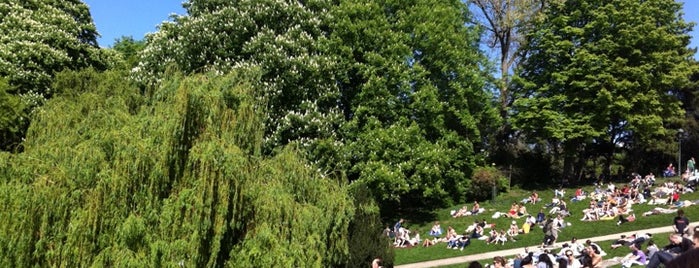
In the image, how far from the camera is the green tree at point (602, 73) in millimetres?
33812

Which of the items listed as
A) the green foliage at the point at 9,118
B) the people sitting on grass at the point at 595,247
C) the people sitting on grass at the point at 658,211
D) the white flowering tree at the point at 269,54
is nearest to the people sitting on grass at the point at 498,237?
the people sitting on grass at the point at 595,247

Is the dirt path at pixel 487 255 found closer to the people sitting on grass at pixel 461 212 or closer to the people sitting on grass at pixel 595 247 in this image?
the people sitting on grass at pixel 595 247

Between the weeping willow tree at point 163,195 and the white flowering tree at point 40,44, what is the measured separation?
15631 mm

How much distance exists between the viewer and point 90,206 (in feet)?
27.0

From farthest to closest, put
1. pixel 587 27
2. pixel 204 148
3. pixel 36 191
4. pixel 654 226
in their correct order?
→ pixel 587 27 < pixel 654 226 < pixel 204 148 < pixel 36 191

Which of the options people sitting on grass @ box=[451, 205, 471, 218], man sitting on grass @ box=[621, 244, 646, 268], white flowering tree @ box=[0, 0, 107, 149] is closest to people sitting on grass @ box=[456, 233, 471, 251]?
people sitting on grass @ box=[451, 205, 471, 218]

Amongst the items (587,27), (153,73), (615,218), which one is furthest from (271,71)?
(587,27)

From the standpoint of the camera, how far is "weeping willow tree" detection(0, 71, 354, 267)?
8039mm

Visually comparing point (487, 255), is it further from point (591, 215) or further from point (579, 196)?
point (579, 196)

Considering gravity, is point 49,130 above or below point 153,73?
below

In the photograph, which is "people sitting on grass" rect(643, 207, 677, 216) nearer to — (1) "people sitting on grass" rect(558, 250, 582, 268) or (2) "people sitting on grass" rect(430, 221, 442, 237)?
(2) "people sitting on grass" rect(430, 221, 442, 237)

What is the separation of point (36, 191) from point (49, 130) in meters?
3.17

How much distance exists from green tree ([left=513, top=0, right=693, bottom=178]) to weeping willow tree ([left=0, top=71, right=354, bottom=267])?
28382 mm

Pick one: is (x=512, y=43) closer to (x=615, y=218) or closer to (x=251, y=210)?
(x=615, y=218)
